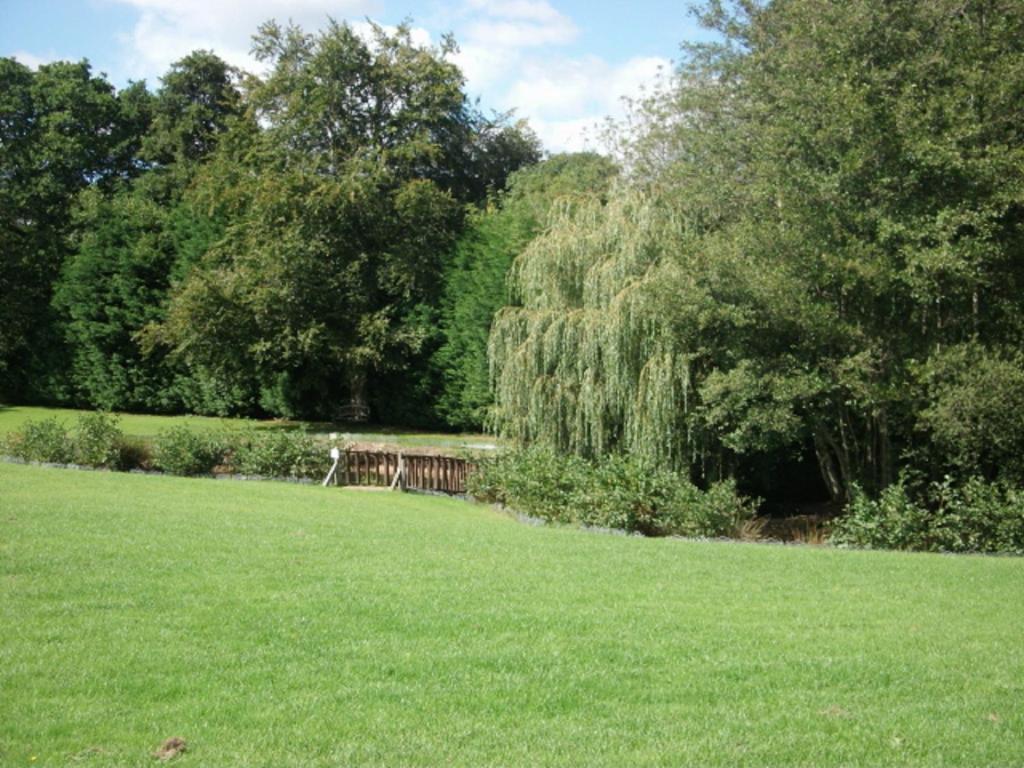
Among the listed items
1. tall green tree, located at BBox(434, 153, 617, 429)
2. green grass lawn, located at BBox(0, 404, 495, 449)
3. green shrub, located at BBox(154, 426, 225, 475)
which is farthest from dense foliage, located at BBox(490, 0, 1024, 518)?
tall green tree, located at BBox(434, 153, 617, 429)

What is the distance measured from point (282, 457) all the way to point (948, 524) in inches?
508

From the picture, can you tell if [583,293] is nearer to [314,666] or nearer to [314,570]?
[314,570]

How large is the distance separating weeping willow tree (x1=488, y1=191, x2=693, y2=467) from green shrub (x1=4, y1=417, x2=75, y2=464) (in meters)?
9.08

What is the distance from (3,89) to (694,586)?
3819 cm

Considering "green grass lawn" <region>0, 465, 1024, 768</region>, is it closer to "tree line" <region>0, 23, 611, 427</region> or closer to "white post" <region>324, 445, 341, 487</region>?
"white post" <region>324, 445, 341, 487</region>

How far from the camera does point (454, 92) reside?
31.8 m

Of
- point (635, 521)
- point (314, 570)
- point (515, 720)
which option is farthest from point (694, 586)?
point (635, 521)

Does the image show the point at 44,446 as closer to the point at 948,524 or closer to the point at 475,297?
the point at 475,297

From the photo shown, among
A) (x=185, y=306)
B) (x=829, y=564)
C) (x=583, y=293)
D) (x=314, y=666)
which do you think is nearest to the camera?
(x=314, y=666)

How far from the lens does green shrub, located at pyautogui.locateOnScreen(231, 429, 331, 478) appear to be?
20188 millimetres

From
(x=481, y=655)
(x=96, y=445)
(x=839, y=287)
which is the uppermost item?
(x=839, y=287)

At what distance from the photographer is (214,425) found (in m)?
29.9

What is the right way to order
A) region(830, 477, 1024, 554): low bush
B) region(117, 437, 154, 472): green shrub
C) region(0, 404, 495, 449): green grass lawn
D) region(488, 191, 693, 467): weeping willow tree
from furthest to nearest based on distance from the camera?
region(0, 404, 495, 449): green grass lawn < region(117, 437, 154, 472): green shrub < region(488, 191, 693, 467): weeping willow tree < region(830, 477, 1024, 554): low bush

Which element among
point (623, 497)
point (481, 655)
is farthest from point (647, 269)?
point (481, 655)
